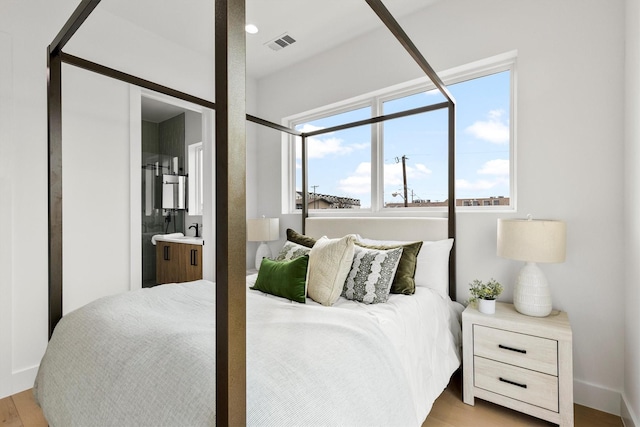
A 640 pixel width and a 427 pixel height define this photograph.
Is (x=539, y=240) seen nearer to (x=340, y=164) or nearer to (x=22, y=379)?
(x=340, y=164)

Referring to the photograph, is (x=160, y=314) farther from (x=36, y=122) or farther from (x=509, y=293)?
(x=509, y=293)

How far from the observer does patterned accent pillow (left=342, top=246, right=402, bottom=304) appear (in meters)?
1.85

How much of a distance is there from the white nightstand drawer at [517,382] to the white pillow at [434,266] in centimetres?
48

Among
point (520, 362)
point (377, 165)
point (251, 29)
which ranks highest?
point (251, 29)

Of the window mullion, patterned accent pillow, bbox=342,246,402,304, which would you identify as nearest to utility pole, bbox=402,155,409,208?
the window mullion

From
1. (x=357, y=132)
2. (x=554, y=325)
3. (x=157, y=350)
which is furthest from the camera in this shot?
(x=357, y=132)

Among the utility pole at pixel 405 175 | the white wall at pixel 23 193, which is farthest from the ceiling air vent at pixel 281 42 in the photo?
the white wall at pixel 23 193

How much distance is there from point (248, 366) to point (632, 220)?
6.63 ft

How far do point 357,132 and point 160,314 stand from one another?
243 centimetres

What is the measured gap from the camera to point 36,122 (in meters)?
2.22

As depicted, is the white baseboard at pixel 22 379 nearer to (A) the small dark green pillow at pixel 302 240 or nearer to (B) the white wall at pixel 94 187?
(B) the white wall at pixel 94 187

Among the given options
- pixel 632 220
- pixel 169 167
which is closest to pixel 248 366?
pixel 632 220

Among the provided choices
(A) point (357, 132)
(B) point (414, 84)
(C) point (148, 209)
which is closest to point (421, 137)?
(B) point (414, 84)

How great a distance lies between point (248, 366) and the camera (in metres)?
0.97
